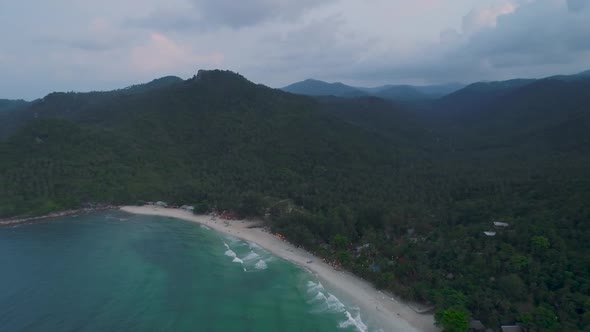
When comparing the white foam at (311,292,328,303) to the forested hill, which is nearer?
the forested hill

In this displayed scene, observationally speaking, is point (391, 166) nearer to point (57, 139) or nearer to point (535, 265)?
point (535, 265)

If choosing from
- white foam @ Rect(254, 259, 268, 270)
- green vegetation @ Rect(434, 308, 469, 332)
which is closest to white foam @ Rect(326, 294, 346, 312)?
green vegetation @ Rect(434, 308, 469, 332)

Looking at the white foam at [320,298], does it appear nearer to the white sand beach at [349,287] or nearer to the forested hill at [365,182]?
the white sand beach at [349,287]

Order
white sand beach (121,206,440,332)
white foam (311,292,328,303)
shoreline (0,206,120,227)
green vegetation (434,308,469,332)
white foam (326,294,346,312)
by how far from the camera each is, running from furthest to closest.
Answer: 1. shoreline (0,206,120,227)
2. white foam (311,292,328,303)
3. white foam (326,294,346,312)
4. white sand beach (121,206,440,332)
5. green vegetation (434,308,469,332)

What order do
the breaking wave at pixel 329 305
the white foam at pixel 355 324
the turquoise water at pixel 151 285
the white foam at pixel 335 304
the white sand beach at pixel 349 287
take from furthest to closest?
the white foam at pixel 335 304 < the turquoise water at pixel 151 285 < the white sand beach at pixel 349 287 < the breaking wave at pixel 329 305 < the white foam at pixel 355 324

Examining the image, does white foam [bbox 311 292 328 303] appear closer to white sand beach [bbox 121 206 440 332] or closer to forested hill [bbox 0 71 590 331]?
white sand beach [bbox 121 206 440 332]

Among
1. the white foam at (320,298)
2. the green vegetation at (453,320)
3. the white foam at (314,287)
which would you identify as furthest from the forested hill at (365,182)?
the white foam at (320,298)
